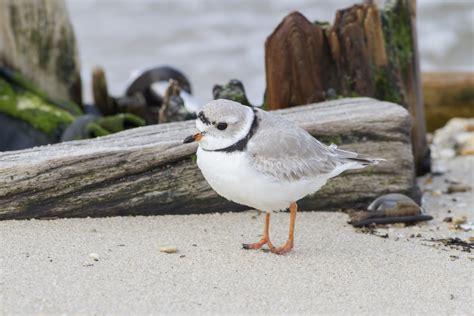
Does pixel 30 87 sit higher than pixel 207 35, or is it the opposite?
pixel 207 35

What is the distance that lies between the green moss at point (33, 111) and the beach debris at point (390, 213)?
3.09 m

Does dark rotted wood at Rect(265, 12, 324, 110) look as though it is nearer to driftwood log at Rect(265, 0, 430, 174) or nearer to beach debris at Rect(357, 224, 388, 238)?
driftwood log at Rect(265, 0, 430, 174)

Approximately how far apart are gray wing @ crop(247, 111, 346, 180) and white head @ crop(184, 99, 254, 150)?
12 cm

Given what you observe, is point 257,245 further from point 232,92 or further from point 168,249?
point 232,92

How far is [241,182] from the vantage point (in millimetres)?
4527

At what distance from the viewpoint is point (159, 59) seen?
13.5 metres

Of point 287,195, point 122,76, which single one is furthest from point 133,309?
point 122,76

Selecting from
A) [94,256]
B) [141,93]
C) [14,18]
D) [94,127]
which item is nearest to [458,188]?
[94,127]

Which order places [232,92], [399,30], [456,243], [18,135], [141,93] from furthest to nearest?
[141,93]
[18,135]
[399,30]
[232,92]
[456,243]

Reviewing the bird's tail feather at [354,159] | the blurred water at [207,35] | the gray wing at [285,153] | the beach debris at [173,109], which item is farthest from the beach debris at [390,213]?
the blurred water at [207,35]

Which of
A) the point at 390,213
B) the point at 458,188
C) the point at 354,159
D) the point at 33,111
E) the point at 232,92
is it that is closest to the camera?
the point at 354,159

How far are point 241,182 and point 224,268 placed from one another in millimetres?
485

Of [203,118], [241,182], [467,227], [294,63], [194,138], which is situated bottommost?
[467,227]

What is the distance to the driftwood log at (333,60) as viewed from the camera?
6.35 metres
